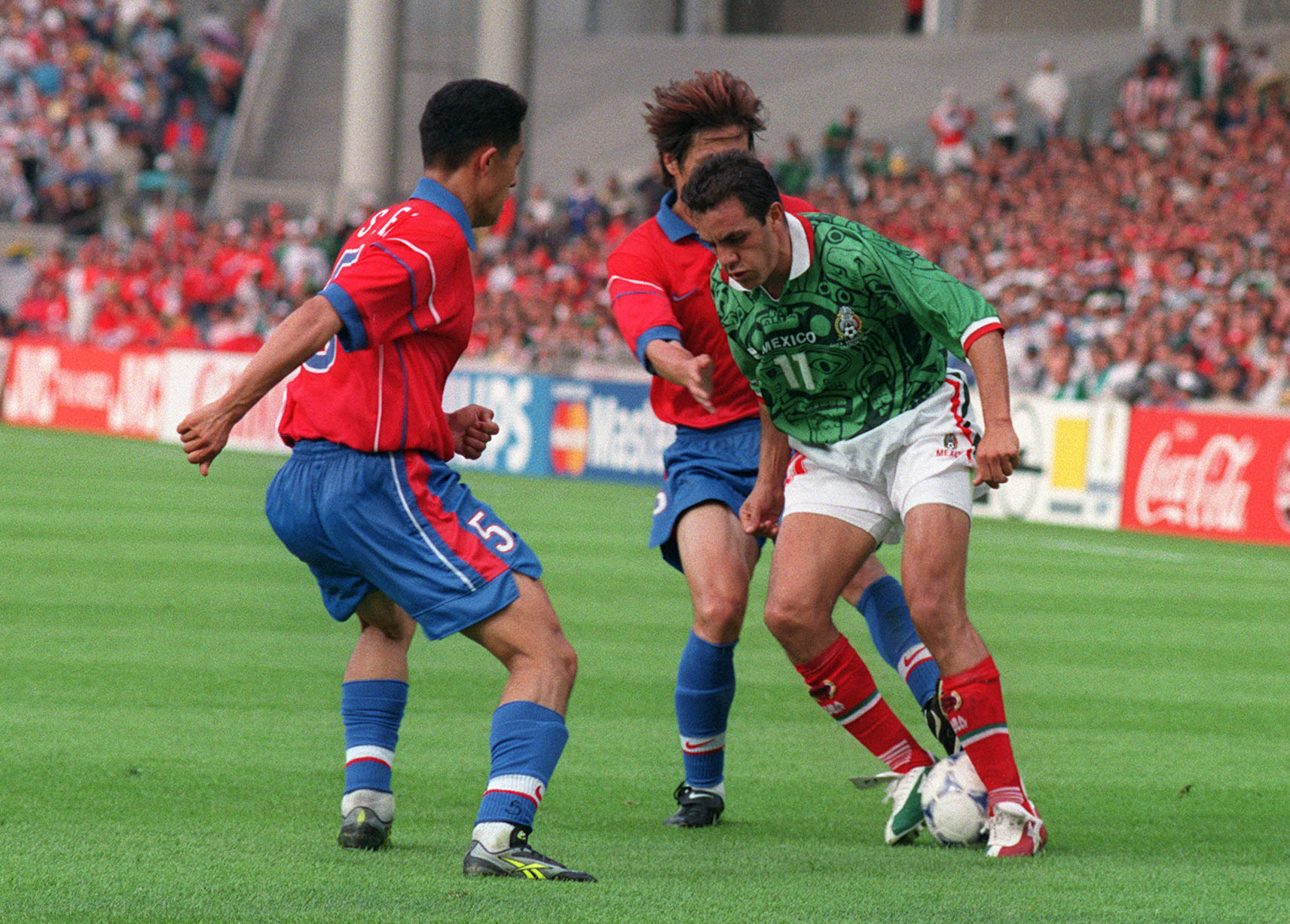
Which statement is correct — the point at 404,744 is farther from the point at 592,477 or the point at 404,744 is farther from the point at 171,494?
the point at 592,477

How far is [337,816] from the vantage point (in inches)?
212

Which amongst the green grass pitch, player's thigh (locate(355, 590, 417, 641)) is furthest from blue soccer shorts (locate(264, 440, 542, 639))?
the green grass pitch

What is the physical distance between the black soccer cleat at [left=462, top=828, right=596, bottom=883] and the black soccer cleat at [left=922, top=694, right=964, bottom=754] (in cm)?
163

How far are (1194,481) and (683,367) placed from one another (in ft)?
40.6

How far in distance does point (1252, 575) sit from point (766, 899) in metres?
10.2

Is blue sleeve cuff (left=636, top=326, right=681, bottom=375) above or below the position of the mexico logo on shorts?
above

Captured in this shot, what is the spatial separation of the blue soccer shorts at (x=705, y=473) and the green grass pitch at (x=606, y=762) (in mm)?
898

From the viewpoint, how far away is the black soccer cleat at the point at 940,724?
227 inches

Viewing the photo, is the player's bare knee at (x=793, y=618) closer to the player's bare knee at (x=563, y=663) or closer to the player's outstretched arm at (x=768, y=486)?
the player's outstretched arm at (x=768, y=486)

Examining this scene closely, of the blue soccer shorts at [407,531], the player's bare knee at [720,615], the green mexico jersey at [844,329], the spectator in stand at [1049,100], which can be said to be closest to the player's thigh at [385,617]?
the blue soccer shorts at [407,531]

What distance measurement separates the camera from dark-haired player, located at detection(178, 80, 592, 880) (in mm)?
4535

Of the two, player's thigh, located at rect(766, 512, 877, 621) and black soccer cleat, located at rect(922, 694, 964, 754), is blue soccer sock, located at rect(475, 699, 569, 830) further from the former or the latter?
black soccer cleat, located at rect(922, 694, 964, 754)

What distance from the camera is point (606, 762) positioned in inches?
257

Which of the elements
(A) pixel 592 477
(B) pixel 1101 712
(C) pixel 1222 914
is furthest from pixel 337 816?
(A) pixel 592 477
